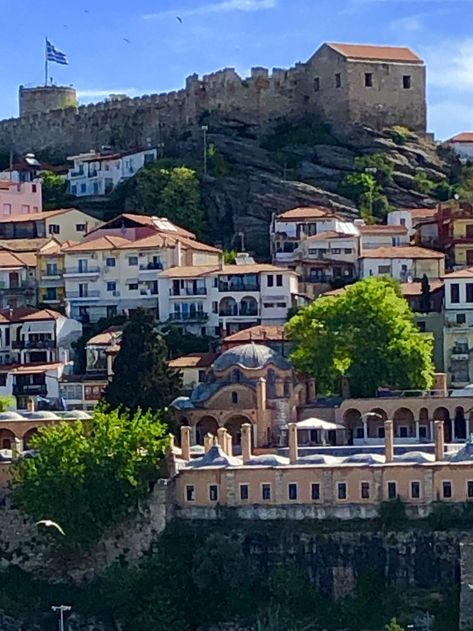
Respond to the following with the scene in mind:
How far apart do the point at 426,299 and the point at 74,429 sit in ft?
63.8

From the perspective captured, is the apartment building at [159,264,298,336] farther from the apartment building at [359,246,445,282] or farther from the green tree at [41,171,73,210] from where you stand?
the green tree at [41,171,73,210]

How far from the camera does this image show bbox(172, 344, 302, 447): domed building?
78.8m

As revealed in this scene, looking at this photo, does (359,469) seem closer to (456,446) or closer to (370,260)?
(456,446)

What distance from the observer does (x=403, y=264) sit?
310 ft

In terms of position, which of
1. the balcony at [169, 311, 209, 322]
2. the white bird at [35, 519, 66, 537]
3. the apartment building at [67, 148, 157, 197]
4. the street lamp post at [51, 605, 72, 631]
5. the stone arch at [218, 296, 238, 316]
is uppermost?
the apartment building at [67, 148, 157, 197]

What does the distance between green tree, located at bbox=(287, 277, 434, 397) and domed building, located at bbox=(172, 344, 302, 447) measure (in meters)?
1.74

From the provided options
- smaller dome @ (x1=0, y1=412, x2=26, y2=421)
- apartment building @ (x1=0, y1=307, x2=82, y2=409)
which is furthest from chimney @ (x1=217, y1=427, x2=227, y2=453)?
apartment building @ (x1=0, y1=307, x2=82, y2=409)

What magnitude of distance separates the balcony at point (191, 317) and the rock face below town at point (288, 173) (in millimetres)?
9651

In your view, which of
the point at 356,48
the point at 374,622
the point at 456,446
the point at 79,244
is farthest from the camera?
the point at 356,48

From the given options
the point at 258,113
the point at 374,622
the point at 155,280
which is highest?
the point at 258,113

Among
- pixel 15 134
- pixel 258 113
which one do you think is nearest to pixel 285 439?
pixel 258 113

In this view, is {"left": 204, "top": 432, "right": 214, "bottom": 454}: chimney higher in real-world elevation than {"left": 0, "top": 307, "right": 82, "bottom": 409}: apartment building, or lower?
lower

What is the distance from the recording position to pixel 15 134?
119375 millimetres

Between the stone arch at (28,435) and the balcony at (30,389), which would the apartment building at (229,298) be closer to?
the balcony at (30,389)
